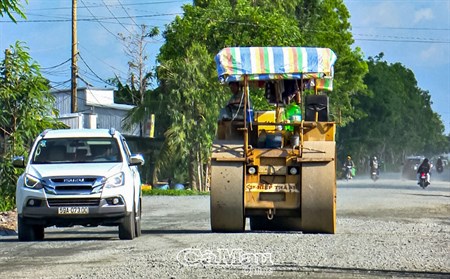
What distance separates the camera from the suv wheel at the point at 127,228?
17.7 m

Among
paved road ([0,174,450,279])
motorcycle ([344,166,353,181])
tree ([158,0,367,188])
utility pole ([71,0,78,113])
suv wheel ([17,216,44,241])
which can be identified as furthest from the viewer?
motorcycle ([344,166,353,181])

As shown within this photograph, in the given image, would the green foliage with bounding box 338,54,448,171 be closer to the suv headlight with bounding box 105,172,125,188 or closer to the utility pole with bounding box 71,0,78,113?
the utility pole with bounding box 71,0,78,113

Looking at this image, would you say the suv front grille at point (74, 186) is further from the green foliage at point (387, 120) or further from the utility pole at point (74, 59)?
the green foliage at point (387, 120)

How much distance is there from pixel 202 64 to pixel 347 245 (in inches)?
1469

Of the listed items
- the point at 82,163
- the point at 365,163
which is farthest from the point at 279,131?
the point at 365,163

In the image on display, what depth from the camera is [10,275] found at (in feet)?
40.8

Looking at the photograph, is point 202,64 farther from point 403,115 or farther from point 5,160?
point 403,115

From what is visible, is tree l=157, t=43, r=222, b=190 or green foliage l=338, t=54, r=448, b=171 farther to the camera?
green foliage l=338, t=54, r=448, b=171

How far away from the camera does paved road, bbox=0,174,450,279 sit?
12477mm

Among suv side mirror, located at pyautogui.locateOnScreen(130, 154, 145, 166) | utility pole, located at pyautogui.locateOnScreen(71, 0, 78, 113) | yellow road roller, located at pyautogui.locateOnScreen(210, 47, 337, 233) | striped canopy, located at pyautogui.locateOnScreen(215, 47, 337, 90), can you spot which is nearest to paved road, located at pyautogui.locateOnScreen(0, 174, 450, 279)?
yellow road roller, located at pyautogui.locateOnScreen(210, 47, 337, 233)

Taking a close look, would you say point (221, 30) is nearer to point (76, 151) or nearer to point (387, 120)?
point (76, 151)

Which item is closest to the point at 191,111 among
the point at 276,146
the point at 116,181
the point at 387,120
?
the point at 276,146

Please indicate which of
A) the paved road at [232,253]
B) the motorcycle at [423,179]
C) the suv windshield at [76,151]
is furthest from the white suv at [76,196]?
the motorcycle at [423,179]

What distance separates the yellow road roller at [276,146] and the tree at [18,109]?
8.78m
